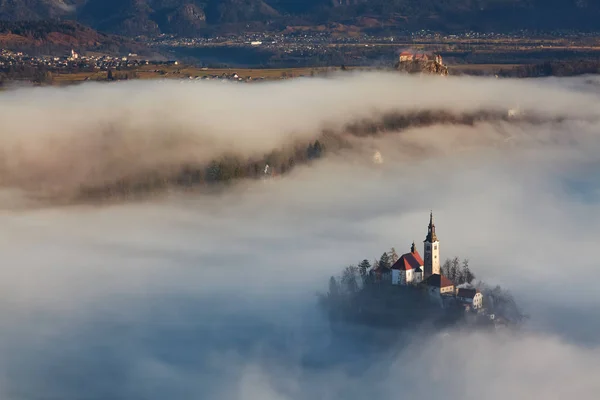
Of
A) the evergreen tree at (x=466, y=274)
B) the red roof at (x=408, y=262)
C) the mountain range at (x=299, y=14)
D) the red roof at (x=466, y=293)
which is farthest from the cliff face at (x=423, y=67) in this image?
the red roof at (x=466, y=293)

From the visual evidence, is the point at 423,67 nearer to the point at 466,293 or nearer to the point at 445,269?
the point at 445,269

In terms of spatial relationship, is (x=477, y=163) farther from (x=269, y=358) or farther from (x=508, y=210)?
(x=269, y=358)

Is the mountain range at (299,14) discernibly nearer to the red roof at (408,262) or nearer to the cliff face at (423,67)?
the cliff face at (423,67)

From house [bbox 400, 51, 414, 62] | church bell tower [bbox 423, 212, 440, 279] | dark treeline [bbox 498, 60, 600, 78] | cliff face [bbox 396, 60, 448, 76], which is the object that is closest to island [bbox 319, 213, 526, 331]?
church bell tower [bbox 423, 212, 440, 279]

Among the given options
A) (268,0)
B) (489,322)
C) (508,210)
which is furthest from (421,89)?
(268,0)

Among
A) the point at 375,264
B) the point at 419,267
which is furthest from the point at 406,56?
the point at 419,267

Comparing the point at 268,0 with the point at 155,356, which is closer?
the point at 155,356
